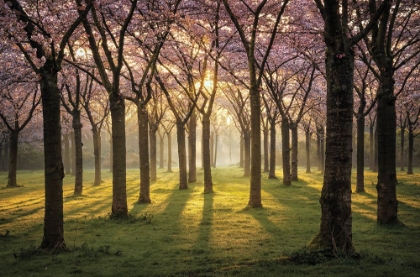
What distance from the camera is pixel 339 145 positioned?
8148mm

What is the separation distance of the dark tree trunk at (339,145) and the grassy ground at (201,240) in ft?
2.25

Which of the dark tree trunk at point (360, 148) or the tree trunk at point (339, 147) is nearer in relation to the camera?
the tree trunk at point (339, 147)

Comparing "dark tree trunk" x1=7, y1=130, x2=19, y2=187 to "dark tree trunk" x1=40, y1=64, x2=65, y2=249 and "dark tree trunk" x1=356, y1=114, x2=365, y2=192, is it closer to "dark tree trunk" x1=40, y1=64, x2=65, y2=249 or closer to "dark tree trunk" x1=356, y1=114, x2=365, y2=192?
"dark tree trunk" x1=40, y1=64, x2=65, y2=249

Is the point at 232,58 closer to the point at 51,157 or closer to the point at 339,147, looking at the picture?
the point at 51,157

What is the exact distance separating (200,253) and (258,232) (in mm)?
3175

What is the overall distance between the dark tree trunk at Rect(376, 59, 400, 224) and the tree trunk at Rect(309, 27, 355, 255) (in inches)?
183

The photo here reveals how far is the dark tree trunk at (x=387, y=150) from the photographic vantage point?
12.0m

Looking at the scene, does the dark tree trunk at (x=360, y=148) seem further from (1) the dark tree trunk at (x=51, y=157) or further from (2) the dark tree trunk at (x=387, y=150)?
(1) the dark tree trunk at (x=51, y=157)

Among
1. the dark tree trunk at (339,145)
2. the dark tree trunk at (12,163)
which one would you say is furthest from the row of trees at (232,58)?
the dark tree trunk at (12,163)

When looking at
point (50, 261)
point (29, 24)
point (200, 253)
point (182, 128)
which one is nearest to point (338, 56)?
point (200, 253)

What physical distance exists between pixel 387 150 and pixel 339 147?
16.2 ft

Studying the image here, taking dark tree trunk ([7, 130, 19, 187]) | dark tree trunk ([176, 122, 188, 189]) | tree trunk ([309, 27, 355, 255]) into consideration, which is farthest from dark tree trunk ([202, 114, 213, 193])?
dark tree trunk ([7, 130, 19, 187])

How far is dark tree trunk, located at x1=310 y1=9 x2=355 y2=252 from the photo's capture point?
8.11 metres

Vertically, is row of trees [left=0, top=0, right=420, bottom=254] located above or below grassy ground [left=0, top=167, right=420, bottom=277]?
above
